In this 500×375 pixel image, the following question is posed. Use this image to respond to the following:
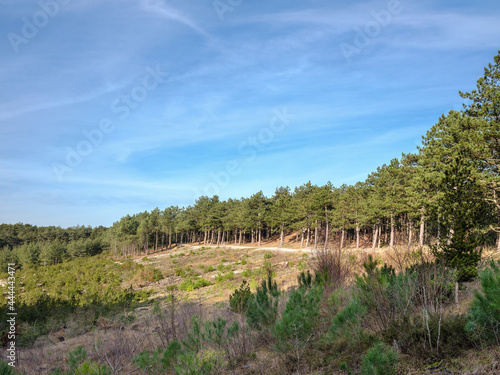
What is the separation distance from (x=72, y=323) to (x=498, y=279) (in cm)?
1974

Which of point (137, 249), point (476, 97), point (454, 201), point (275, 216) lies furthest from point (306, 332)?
point (137, 249)

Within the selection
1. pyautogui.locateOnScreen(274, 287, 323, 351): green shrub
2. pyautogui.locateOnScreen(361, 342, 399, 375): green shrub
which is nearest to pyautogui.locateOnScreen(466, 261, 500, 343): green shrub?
pyautogui.locateOnScreen(361, 342, 399, 375): green shrub

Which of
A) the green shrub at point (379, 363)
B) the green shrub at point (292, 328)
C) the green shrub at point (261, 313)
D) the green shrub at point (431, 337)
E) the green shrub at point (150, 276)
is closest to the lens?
the green shrub at point (379, 363)

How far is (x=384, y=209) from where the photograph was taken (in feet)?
126

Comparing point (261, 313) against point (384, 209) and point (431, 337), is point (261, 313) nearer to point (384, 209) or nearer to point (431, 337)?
point (431, 337)

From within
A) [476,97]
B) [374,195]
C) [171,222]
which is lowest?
[171,222]

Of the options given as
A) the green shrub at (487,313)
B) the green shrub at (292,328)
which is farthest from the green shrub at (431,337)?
the green shrub at (292,328)

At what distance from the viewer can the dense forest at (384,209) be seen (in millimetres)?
9406

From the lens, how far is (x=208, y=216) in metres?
74.5

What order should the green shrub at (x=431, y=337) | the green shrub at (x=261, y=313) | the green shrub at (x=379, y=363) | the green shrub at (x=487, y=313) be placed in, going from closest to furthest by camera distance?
1. the green shrub at (x=379, y=363)
2. the green shrub at (x=487, y=313)
3. the green shrub at (x=431, y=337)
4. the green shrub at (x=261, y=313)

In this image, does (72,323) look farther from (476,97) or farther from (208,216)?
(208,216)

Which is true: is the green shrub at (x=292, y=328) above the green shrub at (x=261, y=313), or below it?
above

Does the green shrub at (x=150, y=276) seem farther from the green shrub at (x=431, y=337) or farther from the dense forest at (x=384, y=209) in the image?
the green shrub at (x=431, y=337)

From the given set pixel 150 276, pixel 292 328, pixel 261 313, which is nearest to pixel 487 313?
pixel 292 328
